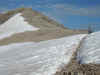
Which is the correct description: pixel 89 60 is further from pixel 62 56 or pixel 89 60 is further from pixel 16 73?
pixel 16 73

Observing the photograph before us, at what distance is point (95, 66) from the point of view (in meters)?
7.70

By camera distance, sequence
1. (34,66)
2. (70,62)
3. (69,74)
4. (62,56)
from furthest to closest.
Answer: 1. (62,56)
2. (70,62)
3. (34,66)
4. (69,74)

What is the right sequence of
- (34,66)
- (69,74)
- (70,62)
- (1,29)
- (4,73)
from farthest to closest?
(1,29)
(70,62)
(34,66)
(4,73)
(69,74)

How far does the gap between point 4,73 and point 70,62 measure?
3.49 metres

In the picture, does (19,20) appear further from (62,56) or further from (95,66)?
(95,66)

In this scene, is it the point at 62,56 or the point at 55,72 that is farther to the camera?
the point at 62,56

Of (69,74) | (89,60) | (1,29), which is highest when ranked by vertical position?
(1,29)

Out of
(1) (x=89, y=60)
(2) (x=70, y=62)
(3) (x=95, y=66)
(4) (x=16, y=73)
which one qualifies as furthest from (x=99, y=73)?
(4) (x=16, y=73)

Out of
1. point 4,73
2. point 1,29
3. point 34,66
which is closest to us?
point 4,73

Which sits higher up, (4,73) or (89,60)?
(89,60)

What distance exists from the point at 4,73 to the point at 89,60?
402 cm

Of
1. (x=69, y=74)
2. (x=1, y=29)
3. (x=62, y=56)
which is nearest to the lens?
(x=69, y=74)

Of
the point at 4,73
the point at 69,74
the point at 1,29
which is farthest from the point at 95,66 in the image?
the point at 1,29

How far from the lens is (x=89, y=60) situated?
8461mm
